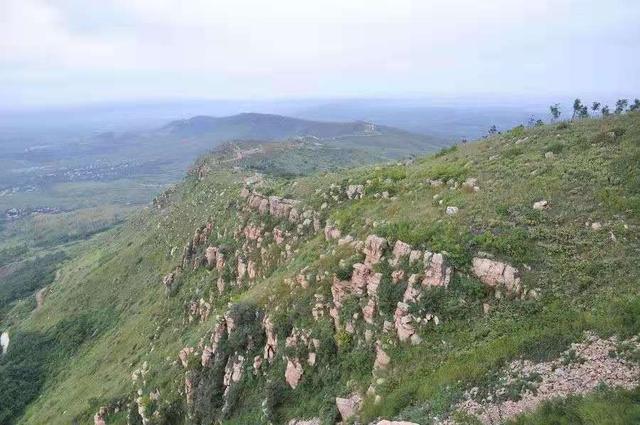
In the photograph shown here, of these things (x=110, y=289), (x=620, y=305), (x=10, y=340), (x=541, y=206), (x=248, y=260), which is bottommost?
(x=10, y=340)

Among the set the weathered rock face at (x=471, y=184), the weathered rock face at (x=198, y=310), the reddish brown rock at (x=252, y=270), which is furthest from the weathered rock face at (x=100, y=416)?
the weathered rock face at (x=471, y=184)

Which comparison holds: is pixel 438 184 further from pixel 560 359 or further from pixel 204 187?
pixel 204 187

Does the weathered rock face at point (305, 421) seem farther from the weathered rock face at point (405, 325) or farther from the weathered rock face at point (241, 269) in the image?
the weathered rock face at point (241, 269)

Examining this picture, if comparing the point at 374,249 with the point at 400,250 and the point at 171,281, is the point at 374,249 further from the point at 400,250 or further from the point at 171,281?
the point at 171,281

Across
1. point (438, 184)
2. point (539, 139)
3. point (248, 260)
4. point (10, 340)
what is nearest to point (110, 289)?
point (10, 340)

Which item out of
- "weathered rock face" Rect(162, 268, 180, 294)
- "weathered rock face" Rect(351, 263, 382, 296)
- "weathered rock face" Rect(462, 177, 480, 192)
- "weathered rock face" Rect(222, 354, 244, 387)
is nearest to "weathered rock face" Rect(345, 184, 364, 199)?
"weathered rock face" Rect(462, 177, 480, 192)

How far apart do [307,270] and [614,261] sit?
18830 millimetres

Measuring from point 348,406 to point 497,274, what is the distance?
398 inches

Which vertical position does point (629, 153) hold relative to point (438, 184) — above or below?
above

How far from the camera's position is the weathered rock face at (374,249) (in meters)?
28.3

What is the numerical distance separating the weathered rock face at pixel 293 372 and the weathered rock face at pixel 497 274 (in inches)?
470

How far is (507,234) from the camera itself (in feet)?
82.9

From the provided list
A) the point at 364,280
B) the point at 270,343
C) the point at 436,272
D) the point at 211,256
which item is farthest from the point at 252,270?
the point at 436,272

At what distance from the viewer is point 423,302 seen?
77.7ft
